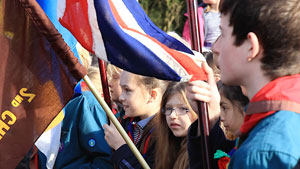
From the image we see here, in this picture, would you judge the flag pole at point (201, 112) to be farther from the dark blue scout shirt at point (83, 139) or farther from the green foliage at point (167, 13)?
the green foliage at point (167, 13)

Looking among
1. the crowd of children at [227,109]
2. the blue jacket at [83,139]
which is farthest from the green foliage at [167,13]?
the blue jacket at [83,139]

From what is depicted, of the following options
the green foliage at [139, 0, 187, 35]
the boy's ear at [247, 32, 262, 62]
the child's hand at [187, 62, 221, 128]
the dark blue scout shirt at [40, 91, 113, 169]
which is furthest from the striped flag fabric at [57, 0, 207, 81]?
the green foliage at [139, 0, 187, 35]

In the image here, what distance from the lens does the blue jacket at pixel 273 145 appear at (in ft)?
5.38

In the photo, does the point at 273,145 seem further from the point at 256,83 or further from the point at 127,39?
the point at 127,39

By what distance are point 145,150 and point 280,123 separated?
6.78ft

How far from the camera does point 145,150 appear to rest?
3684mm

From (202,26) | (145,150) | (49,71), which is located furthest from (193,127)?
(202,26)

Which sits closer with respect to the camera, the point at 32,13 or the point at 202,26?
the point at 32,13

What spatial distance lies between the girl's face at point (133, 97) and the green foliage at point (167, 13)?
22.0ft

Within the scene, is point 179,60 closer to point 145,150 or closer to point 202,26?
point 145,150

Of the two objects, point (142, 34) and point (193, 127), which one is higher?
point (142, 34)

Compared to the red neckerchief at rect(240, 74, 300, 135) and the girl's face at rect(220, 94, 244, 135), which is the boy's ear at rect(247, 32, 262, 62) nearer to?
the red neckerchief at rect(240, 74, 300, 135)

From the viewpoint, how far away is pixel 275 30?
1845mm

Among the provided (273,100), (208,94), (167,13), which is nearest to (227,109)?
(208,94)
